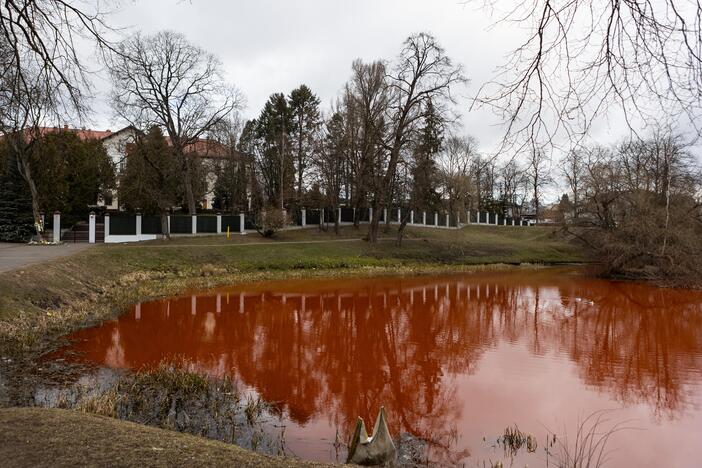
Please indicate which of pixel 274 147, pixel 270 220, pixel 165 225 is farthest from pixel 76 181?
pixel 274 147

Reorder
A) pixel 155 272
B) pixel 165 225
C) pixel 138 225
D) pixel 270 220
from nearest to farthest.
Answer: pixel 155 272
pixel 138 225
pixel 165 225
pixel 270 220

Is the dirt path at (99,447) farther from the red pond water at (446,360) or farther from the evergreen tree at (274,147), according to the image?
the evergreen tree at (274,147)

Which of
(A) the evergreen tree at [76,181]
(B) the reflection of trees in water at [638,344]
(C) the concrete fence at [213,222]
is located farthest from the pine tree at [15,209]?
(B) the reflection of trees in water at [638,344]

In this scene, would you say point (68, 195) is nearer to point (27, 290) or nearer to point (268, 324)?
point (27, 290)

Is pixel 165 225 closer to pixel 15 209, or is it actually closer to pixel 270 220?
pixel 270 220

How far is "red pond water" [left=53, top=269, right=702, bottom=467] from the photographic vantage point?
6715 millimetres

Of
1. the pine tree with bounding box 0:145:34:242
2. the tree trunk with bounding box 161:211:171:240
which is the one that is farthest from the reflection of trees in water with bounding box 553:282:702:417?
the pine tree with bounding box 0:145:34:242

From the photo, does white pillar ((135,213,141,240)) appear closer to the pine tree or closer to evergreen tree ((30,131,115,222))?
evergreen tree ((30,131,115,222))

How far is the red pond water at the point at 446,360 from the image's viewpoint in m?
6.72

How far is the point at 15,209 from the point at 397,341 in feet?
85.8

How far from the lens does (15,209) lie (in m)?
27.9

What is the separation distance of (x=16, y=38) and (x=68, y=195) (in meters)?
→ 31.2

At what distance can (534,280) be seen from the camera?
2684cm

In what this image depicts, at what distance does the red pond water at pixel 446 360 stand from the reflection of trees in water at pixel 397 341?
0.04 meters
